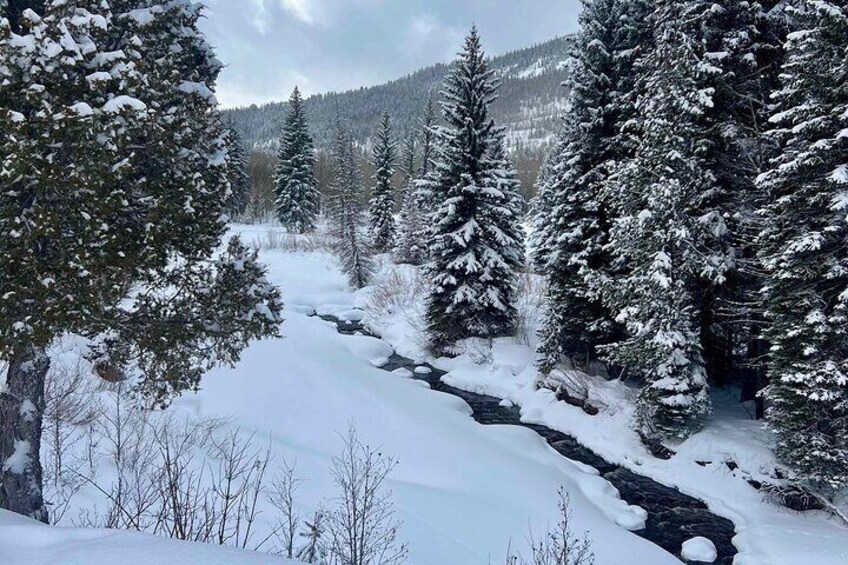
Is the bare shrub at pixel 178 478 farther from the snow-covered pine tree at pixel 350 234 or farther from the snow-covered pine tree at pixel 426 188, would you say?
the snow-covered pine tree at pixel 350 234

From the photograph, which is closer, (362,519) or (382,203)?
(362,519)

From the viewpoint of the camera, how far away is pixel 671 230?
10.9m

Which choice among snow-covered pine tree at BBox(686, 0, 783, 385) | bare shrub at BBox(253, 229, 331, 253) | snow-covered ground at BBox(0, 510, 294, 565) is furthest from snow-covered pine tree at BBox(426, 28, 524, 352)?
bare shrub at BBox(253, 229, 331, 253)

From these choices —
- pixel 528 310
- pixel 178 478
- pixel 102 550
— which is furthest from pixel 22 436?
pixel 528 310

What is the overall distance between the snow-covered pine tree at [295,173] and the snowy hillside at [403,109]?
200ft

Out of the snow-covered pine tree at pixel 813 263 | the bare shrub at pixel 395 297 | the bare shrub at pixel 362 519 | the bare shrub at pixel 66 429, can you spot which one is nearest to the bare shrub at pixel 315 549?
the bare shrub at pixel 362 519

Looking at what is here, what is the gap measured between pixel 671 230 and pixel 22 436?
11.4 m

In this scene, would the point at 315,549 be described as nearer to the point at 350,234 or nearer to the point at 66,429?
the point at 66,429

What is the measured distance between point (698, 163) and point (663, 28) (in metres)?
3.14

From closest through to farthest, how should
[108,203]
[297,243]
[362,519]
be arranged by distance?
[108,203]
[362,519]
[297,243]

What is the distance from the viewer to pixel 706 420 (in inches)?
455

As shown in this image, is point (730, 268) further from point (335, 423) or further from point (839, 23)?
point (335, 423)

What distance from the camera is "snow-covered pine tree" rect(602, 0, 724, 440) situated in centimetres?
1083

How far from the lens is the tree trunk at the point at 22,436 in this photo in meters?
5.22
